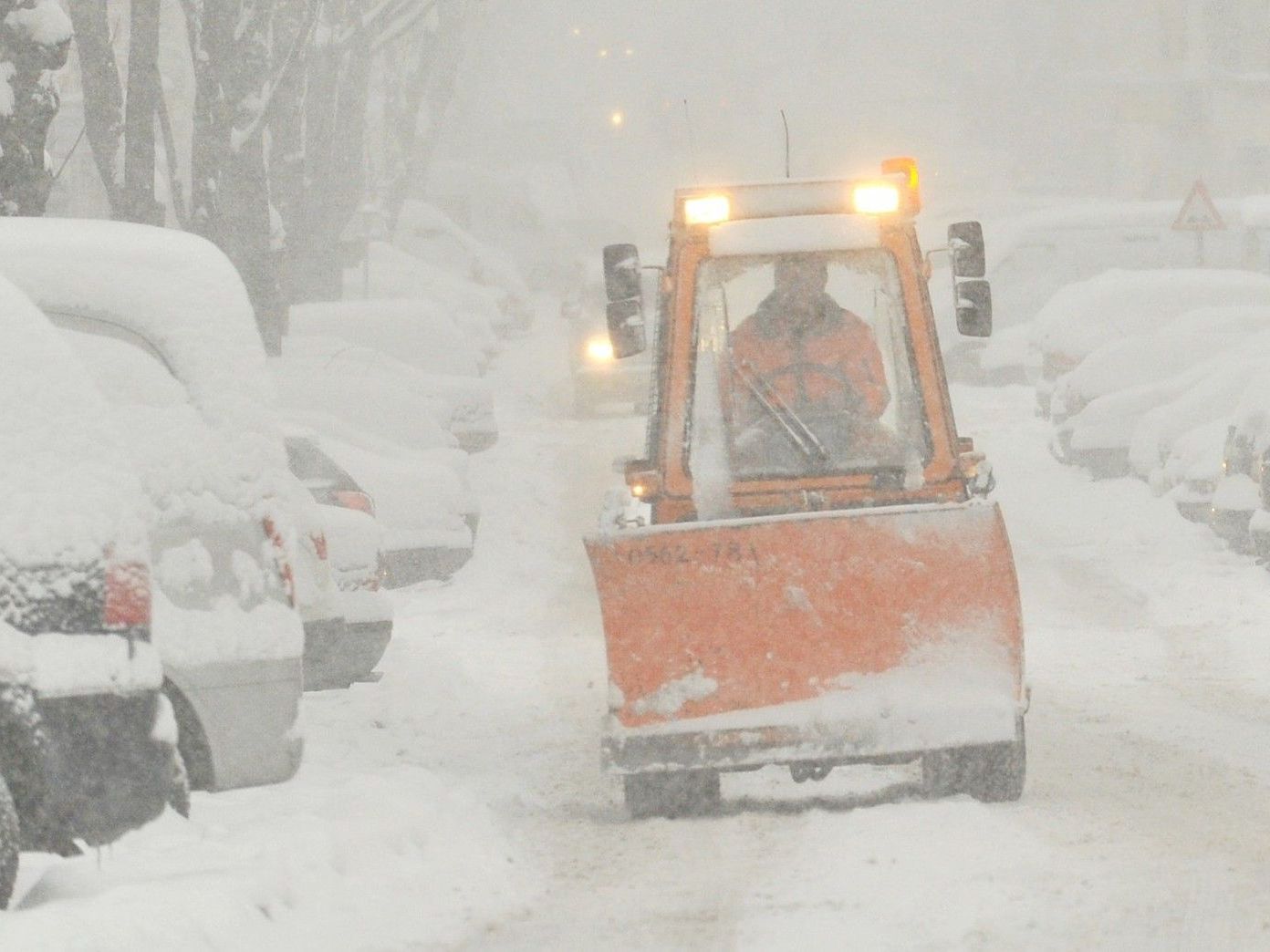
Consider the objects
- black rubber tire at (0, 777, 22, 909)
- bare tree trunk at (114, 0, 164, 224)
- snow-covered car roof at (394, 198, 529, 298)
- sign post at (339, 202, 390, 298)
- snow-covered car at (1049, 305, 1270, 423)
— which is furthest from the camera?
snow-covered car roof at (394, 198, 529, 298)

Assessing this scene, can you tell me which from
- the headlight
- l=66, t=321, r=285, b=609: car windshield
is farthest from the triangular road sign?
l=66, t=321, r=285, b=609: car windshield

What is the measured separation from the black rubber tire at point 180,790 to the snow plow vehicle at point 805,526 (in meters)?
1.68

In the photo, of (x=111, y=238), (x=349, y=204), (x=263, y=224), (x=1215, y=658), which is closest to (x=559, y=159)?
(x=349, y=204)

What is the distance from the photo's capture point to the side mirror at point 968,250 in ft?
28.8

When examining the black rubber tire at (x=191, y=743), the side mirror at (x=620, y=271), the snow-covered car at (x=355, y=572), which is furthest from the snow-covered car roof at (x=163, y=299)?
the snow-covered car at (x=355, y=572)

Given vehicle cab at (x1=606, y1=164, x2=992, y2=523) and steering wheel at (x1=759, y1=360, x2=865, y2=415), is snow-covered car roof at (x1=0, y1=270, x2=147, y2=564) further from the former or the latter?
steering wheel at (x1=759, y1=360, x2=865, y2=415)

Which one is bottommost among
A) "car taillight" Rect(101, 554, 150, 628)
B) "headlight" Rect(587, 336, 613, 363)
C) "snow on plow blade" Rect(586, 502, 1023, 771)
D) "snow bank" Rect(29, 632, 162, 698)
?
"headlight" Rect(587, 336, 613, 363)

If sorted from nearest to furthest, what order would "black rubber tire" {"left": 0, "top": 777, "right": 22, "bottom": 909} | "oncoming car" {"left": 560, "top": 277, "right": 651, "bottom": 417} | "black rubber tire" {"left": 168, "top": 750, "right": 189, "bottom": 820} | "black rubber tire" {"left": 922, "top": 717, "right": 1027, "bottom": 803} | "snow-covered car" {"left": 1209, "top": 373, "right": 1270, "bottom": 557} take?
"black rubber tire" {"left": 0, "top": 777, "right": 22, "bottom": 909} → "black rubber tire" {"left": 168, "top": 750, "right": 189, "bottom": 820} → "black rubber tire" {"left": 922, "top": 717, "right": 1027, "bottom": 803} → "snow-covered car" {"left": 1209, "top": 373, "right": 1270, "bottom": 557} → "oncoming car" {"left": 560, "top": 277, "right": 651, "bottom": 417}

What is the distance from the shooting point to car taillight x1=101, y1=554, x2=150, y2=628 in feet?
19.8

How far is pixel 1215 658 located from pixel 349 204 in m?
17.9

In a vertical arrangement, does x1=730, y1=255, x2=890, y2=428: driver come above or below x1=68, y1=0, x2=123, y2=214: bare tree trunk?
below

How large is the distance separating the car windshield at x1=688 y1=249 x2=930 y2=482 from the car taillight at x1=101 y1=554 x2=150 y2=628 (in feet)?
11.2

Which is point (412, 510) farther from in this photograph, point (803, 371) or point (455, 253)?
point (455, 253)

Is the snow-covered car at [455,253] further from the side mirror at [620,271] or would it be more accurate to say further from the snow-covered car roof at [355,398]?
the side mirror at [620,271]
